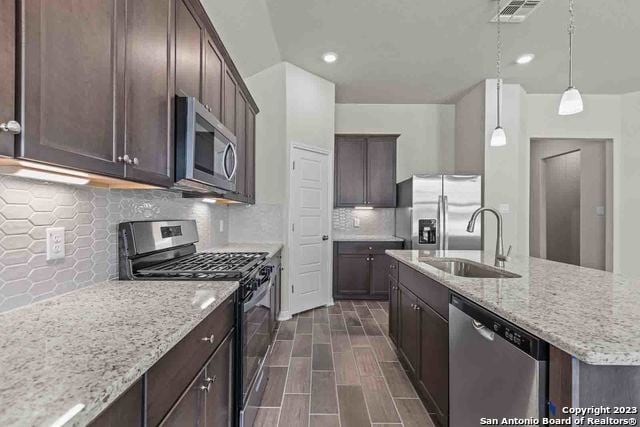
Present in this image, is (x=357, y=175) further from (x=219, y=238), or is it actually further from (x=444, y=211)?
(x=219, y=238)

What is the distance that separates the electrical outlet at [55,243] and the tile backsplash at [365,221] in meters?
4.07

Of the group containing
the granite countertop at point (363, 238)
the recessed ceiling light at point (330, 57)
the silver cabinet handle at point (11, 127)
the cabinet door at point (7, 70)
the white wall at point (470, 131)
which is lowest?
the granite countertop at point (363, 238)

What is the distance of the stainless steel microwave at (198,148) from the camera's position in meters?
1.50

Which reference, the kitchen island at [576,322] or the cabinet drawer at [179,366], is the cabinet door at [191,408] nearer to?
the cabinet drawer at [179,366]

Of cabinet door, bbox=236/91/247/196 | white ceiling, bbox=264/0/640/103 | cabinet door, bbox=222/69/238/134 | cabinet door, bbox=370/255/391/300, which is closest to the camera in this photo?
cabinet door, bbox=222/69/238/134

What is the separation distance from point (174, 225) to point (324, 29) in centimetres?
244

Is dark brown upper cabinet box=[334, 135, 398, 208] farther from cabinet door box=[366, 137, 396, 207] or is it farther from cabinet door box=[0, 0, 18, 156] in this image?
cabinet door box=[0, 0, 18, 156]

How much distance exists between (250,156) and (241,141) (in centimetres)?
47

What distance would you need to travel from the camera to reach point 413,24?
313 cm

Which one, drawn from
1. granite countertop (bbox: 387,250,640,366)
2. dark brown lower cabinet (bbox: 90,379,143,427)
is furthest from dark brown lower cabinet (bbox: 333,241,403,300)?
dark brown lower cabinet (bbox: 90,379,143,427)

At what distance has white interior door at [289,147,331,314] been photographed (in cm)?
383

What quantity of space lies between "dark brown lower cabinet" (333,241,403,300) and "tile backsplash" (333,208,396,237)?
1.85 ft

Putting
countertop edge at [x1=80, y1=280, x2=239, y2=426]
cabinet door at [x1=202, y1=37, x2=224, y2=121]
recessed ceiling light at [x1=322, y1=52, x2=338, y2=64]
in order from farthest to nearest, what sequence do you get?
recessed ceiling light at [x1=322, y1=52, x2=338, y2=64]
cabinet door at [x1=202, y1=37, x2=224, y2=121]
countertop edge at [x1=80, y1=280, x2=239, y2=426]

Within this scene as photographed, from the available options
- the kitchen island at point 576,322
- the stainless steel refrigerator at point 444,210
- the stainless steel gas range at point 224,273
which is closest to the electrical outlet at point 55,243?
the stainless steel gas range at point 224,273
